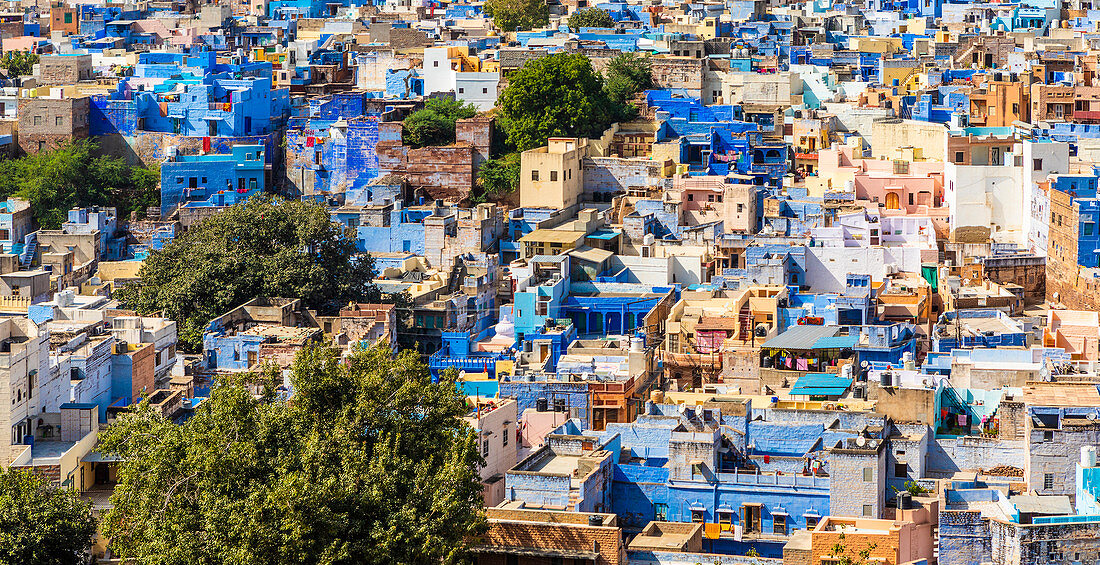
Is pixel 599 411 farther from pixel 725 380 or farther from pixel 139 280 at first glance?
pixel 139 280

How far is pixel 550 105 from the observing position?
51156 mm

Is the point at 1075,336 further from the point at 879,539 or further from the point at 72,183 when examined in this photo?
the point at 72,183

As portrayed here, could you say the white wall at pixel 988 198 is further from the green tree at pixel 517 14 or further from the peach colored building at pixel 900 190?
the green tree at pixel 517 14

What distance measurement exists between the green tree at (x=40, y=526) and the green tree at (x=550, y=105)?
25974 millimetres

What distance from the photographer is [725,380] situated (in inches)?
1399

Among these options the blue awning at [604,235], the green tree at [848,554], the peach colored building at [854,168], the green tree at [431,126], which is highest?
the green tree at [431,126]

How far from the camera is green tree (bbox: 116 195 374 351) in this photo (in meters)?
39.1

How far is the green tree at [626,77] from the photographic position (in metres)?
54.7

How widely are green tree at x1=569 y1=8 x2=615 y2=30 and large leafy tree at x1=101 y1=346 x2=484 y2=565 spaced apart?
47.1 meters

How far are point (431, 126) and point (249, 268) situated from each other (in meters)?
11.8

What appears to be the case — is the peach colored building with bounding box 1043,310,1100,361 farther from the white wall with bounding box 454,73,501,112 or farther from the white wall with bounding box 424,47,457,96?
the white wall with bounding box 424,47,457,96

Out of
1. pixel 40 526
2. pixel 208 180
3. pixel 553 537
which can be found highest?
pixel 208 180

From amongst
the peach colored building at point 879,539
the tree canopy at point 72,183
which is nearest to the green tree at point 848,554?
the peach colored building at point 879,539

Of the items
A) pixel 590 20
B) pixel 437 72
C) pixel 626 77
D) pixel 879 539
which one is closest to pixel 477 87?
pixel 437 72
